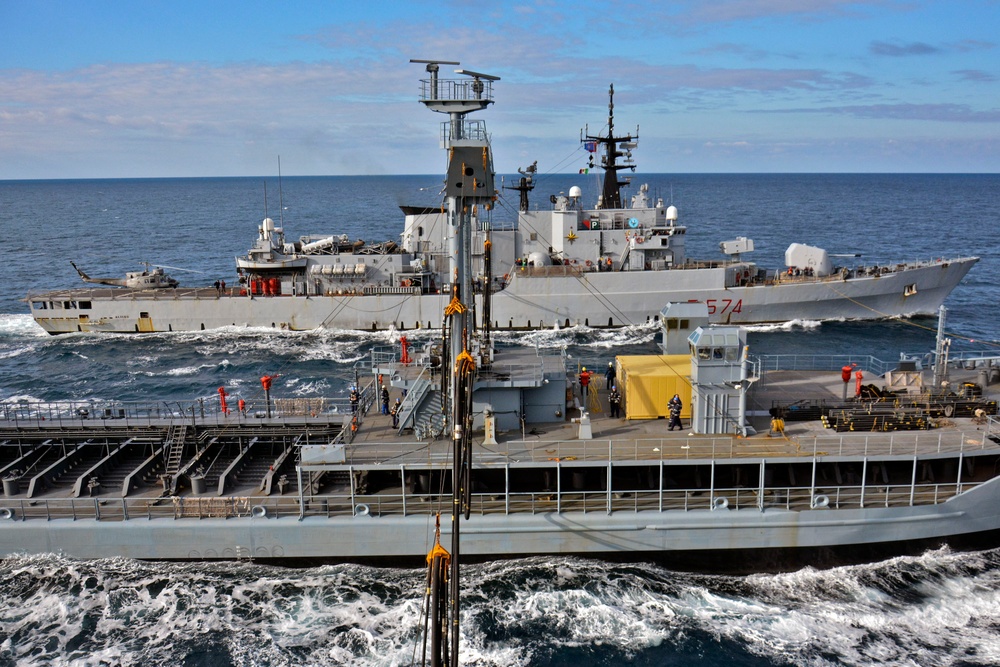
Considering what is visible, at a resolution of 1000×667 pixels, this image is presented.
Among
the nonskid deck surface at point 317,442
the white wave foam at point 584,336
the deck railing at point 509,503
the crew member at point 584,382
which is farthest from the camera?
the white wave foam at point 584,336

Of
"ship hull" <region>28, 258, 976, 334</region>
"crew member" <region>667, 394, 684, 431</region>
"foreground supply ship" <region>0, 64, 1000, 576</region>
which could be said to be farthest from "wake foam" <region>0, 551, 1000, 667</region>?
"ship hull" <region>28, 258, 976, 334</region>

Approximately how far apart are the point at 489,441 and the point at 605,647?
5.77 meters

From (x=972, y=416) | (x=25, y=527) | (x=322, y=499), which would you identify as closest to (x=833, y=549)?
(x=972, y=416)

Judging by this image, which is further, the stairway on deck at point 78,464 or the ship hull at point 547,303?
the ship hull at point 547,303

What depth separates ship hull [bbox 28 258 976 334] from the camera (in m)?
47.0

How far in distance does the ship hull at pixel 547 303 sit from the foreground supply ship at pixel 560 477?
24.8 meters

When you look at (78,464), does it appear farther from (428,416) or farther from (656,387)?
(656,387)

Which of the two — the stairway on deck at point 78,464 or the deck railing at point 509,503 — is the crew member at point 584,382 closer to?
the deck railing at point 509,503

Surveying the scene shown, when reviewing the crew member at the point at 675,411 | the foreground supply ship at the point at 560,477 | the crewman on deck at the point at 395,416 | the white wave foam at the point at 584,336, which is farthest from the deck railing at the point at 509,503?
the white wave foam at the point at 584,336

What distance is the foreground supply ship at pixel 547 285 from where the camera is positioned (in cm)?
4712

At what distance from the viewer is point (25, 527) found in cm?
1930

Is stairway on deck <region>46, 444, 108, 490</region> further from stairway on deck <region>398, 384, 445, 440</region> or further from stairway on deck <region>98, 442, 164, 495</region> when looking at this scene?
stairway on deck <region>398, 384, 445, 440</region>

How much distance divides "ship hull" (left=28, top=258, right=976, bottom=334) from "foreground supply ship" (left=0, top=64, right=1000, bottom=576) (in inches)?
975

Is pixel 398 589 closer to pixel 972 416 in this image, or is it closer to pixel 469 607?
pixel 469 607
